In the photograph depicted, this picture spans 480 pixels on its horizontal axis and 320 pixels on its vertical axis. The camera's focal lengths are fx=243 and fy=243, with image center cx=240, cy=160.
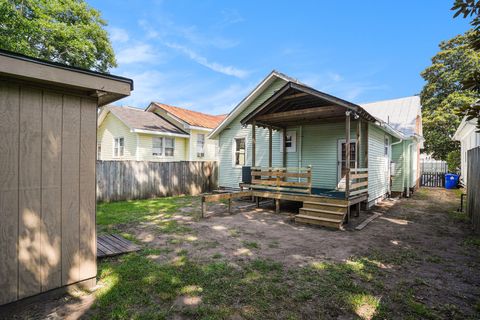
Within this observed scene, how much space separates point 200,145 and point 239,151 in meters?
4.73

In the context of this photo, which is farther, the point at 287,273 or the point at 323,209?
the point at 323,209

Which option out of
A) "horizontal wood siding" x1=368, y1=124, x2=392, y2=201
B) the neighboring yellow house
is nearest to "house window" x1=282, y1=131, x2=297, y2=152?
"horizontal wood siding" x1=368, y1=124, x2=392, y2=201

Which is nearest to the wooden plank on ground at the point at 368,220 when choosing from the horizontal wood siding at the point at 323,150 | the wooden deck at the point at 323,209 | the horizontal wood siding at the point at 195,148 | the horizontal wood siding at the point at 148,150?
the wooden deck at the point at 323,209

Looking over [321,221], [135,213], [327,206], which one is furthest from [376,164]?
[135,213]

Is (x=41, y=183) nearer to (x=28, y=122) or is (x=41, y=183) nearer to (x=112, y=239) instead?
(x=28, y=122)

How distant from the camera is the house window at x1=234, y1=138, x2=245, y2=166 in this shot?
13305mm

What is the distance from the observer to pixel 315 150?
428 inches

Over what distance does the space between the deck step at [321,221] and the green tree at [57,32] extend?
1621 cm

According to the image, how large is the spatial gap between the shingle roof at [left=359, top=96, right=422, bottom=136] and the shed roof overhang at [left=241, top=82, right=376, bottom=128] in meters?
6.69

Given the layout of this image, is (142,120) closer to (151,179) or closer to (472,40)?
(151,179)

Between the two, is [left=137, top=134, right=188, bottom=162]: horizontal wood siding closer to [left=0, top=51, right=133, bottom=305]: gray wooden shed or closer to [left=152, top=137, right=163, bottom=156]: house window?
[left=152, top=137, right=163, bottom=156]: house window

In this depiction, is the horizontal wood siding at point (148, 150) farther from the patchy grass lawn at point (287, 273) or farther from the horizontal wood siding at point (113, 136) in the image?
the patchy grass lawn at point (287, 273)

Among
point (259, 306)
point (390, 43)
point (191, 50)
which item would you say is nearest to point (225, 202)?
point (259, 306)

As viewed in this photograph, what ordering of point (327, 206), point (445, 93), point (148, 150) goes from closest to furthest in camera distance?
point (327, 206)
point (148, 150)
point (445, 93)
